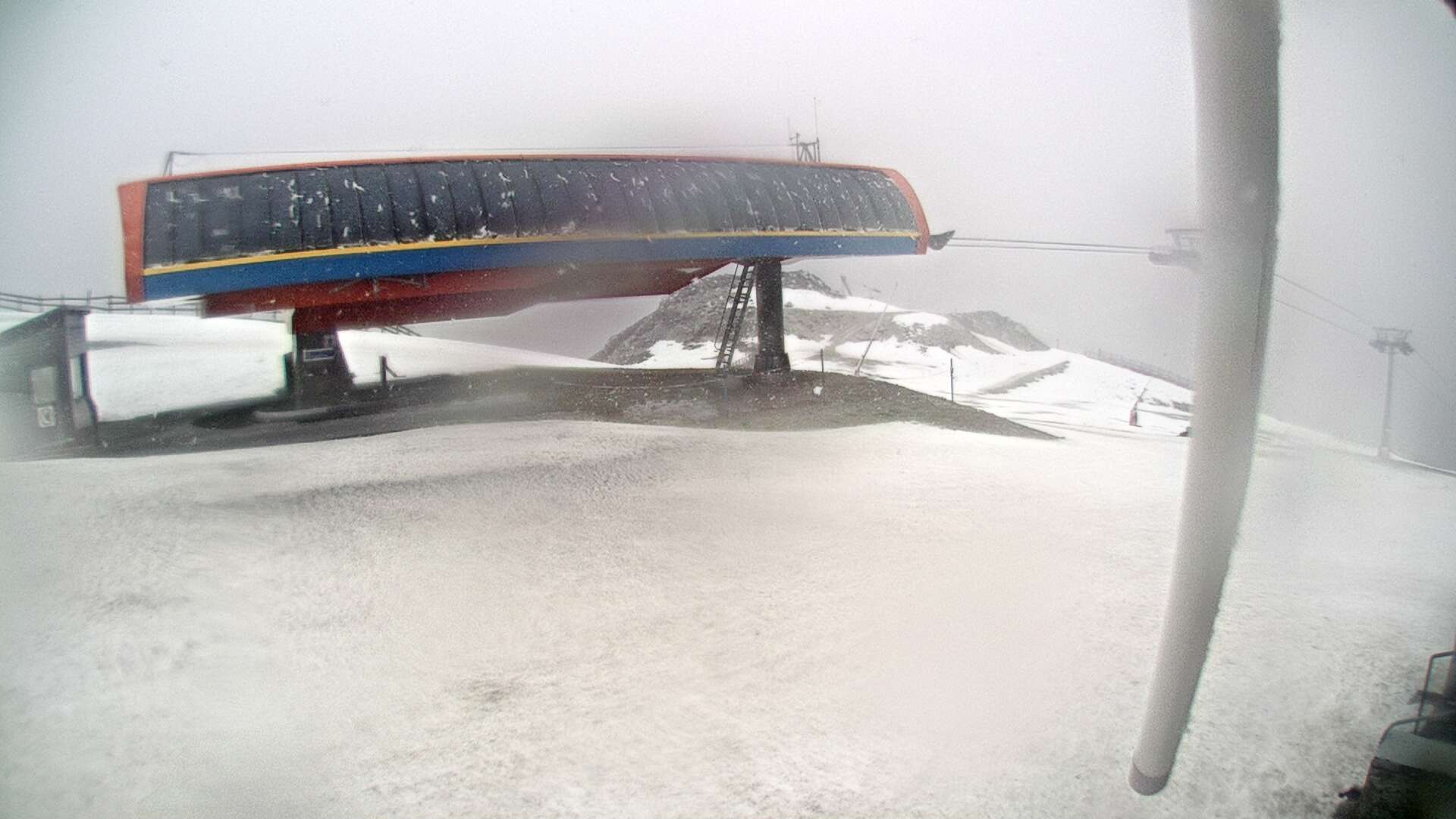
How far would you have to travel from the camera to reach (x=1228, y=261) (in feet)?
2.31

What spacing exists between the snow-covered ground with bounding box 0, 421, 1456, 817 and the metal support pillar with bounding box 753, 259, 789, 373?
0.30m

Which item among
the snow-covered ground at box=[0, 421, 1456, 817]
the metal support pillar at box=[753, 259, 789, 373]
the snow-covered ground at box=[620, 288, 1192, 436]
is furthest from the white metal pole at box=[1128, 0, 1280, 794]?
the metal support pillar at box=[753, 259, 789, 373]

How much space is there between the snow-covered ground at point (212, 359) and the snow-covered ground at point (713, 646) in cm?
16

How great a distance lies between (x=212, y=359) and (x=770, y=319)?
3.16ft

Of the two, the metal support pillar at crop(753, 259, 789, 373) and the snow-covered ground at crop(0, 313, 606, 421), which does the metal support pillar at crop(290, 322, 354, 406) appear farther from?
the metal support pillar at crop(753, 259, 789, 373)

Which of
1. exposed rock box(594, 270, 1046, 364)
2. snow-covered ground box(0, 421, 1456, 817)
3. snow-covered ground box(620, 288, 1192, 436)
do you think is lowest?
snow-covered ground box(0, 421, 1456, 817)

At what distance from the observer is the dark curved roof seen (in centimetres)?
101

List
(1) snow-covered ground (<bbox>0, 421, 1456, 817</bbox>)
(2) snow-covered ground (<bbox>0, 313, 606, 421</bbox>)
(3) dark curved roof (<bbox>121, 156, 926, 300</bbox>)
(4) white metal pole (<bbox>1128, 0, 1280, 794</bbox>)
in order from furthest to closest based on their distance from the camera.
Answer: (2) snow-covered ground (<bbox>0, 313, 606, 421</bbox>) < (3) dark curved roof (<bbox>121, 156, 926, 300</bbox>) < (1) snow-covered ground (<bbox>0, 421, 1456, 817</bbox>) < (4) white metal pole (<bbox>1128, 0, 1280, 794</bbox>)

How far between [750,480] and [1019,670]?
1.52 feet

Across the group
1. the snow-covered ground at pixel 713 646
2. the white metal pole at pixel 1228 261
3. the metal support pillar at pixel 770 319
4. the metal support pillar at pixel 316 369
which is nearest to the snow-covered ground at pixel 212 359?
the metal support pillar at pixel 316 369

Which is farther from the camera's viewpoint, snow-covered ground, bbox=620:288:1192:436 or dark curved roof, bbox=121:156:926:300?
snow-covered ground, bbox=620:288:1192:436

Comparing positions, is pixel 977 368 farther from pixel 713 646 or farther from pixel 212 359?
pixel 212 359

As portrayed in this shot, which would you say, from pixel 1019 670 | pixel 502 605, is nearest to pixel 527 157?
pixel 502 605

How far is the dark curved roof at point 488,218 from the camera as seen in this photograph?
3.31ft
